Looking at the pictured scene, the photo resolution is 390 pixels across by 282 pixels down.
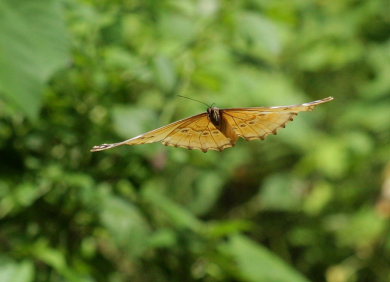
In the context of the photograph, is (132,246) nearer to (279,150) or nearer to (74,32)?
(74,32)

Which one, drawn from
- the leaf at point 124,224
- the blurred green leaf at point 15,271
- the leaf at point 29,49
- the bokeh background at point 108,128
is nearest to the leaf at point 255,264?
the bokeh background at point 108,128

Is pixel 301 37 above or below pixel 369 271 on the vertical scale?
above

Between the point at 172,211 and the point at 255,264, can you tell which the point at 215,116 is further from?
the point at 255,264

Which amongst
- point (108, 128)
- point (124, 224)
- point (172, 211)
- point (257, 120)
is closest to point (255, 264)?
point (172, 211)

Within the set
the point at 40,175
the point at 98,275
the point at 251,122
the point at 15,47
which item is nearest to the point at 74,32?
the point at 40,175

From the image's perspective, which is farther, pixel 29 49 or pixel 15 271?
pixel 15 271

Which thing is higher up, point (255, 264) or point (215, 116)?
point (215, 116)

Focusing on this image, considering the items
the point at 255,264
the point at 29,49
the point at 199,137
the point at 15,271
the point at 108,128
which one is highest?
the point at 29,49
